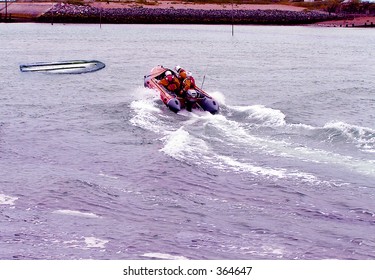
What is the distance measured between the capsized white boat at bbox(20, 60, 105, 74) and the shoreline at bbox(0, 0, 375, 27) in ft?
230

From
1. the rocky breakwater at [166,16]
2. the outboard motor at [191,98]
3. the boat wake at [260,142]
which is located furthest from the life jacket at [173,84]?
the rocky breakwater at [166,16]

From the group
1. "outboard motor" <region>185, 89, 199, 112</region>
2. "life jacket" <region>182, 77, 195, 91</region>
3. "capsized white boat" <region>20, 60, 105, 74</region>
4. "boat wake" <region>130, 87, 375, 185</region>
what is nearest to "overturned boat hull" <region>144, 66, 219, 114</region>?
"outboard motor" <region>185, 89, 199, 112</region>

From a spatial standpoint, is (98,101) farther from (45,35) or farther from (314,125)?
(45,35)

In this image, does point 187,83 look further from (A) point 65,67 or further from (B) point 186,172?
(A) point 65,67

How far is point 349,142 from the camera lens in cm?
2544

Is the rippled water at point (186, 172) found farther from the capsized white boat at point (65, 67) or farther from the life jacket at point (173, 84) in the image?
the capsized white boat at point (65, 67)

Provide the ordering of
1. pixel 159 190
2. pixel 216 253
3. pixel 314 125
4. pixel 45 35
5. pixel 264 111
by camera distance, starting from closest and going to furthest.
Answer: pixel 216 253, pixel 159 190, pixel 314 125, pixel 264 111, pixel 45 35

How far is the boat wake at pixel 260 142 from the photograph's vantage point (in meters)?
22.3

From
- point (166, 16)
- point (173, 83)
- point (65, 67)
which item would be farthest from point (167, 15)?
point (173, 83)

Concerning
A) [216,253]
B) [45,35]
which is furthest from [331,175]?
[45,35]

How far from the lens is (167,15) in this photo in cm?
13088

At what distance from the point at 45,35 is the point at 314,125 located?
7407cm

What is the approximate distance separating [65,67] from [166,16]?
81.3 metres

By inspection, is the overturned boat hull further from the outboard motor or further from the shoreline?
the shoreline
